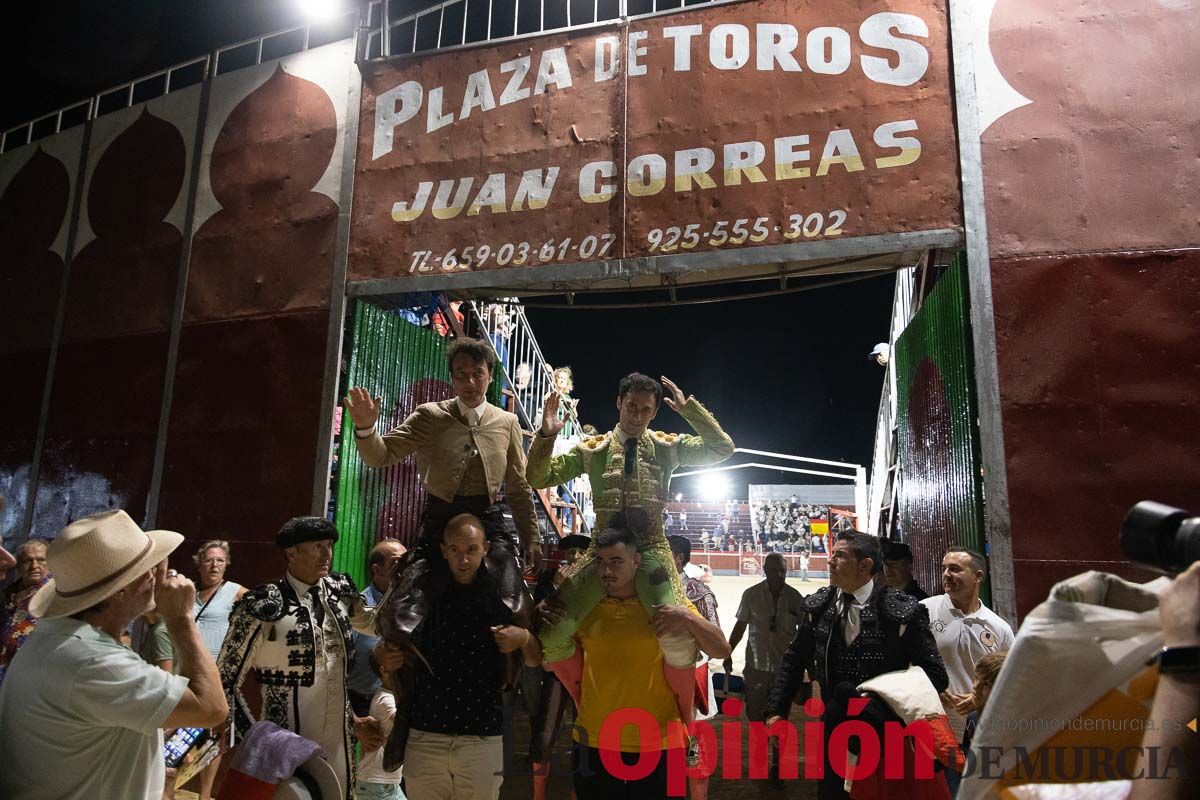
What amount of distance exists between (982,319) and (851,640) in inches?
122

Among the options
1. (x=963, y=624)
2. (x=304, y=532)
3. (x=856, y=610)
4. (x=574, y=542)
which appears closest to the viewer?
(x=304, y=532)

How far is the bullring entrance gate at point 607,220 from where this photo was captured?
579 cm

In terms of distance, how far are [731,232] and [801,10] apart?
209 cm

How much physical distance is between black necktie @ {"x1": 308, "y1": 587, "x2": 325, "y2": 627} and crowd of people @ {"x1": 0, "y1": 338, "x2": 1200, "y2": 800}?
0.01 meters

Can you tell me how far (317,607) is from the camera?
3.91 meters

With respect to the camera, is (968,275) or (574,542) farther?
(574,542)

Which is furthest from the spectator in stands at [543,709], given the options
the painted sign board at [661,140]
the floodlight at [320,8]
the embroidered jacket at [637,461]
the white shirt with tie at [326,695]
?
the floodlight at [320,8]

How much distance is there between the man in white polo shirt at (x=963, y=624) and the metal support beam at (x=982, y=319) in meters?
0.54

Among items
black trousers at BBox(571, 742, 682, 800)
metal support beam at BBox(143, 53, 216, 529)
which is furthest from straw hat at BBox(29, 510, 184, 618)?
metal support beam at BBox(143, 53, 216, 529)

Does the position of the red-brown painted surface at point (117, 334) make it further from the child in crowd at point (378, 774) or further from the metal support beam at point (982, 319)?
the metal support beam at point (982, 319)

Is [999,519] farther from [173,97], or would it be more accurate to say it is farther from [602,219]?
[173,97]

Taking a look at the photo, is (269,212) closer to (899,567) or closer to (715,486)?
(899,567)

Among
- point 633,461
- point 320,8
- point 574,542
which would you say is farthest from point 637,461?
point 320,8

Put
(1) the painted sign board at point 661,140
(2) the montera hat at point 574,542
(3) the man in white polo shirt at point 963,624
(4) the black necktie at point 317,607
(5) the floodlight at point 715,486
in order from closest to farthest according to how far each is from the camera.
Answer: (4) the black necktie at point 317,607, (3) the man in white polo shirt at point 963,624, (1) the painted sign board at point 661,140, (2) the montera hat at point 574,542, (5) the floodlight at point 715,486
